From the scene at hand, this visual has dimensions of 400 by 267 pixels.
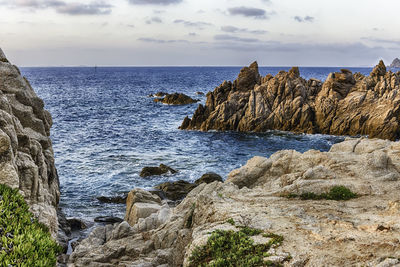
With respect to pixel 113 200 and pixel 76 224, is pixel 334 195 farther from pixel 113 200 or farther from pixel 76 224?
pixel 113 200

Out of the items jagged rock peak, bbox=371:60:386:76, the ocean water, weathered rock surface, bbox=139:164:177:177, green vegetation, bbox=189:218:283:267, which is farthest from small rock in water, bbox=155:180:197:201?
jagged rock peak, bbox=371:60:386:76

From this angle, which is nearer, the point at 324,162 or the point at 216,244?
the point at 216,244

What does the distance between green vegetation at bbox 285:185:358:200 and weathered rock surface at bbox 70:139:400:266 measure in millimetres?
309

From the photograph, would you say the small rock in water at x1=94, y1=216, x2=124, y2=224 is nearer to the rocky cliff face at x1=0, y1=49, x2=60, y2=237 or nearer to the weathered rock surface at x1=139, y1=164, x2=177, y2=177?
the rocky cliff face at x1=0, y1=49, x2=60, y2=237

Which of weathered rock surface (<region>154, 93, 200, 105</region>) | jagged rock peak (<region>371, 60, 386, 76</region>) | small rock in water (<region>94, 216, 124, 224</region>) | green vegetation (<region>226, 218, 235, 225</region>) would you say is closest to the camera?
green vegetation (<region>226, 218, 235, 225</region>)

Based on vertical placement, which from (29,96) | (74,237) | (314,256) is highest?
(29,96)

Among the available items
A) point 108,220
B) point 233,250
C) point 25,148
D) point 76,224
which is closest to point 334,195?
point 233,250

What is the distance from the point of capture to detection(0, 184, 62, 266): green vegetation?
10805mm

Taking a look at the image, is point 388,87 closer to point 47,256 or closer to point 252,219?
point 252,219

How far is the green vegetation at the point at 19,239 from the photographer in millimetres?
10805

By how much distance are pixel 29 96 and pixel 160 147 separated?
1155 inches

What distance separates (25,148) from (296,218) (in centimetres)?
1613

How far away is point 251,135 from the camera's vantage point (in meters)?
62.0

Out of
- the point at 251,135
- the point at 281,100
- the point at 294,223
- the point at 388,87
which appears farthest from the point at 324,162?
the point at 388,87
